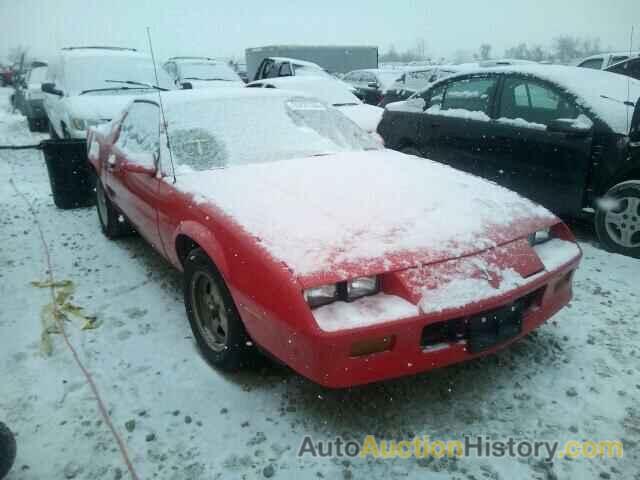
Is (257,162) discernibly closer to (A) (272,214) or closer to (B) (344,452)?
(A) (272,214)

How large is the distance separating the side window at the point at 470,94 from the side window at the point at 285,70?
5.91m

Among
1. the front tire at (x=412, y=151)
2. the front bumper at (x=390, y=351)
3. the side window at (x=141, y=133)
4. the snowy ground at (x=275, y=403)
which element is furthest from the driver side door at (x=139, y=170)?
the front tire at (x=412, y=151)

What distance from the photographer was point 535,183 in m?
4.41

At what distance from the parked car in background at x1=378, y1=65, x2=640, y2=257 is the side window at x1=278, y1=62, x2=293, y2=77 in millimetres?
5807

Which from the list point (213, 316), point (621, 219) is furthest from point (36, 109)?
point (621, 219)

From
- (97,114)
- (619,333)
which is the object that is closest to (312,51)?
(97,114)

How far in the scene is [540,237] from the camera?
2613mm

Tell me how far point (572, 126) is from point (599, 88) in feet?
2.17

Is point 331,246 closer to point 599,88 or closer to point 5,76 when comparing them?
point 599,88

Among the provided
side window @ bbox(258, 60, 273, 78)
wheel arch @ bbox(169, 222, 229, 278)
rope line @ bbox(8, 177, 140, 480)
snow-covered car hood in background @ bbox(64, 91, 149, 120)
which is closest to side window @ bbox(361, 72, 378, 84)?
side window @ bbox(258, 60, 273, 78)

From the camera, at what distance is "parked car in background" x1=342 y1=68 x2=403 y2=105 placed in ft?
41.7

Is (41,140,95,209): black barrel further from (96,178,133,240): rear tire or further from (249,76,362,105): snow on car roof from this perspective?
(249,76,362,105): snow on car roof

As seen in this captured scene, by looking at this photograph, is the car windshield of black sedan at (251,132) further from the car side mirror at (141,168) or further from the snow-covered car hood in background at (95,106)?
the snow-covered car hood in background at (95,106)

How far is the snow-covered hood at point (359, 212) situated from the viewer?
2023mm
